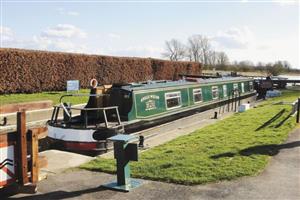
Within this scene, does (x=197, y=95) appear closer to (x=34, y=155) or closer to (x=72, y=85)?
(x=72, y=85)

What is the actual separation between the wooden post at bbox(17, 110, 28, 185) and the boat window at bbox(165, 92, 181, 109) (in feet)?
28.7

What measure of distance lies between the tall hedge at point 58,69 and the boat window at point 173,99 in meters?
10.9

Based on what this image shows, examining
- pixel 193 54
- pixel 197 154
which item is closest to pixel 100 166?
pixel 197 154

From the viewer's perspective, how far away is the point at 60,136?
33.3 feet

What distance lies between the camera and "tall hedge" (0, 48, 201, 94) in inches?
858

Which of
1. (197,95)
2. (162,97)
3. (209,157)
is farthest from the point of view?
(197,95)

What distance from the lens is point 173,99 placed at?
14.3m

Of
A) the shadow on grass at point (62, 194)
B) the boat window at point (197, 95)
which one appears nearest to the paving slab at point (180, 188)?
the shadow on grass at point (62, 194)

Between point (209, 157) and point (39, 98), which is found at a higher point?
point (39, 98)

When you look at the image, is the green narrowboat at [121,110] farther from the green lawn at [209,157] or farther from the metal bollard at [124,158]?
the metal bollard at [124,158]

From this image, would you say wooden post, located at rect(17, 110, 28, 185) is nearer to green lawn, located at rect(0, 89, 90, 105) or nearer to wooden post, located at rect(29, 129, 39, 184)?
wooden post, located at rect(29, 129, 39, 184)

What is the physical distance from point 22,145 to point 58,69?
66.1 feet

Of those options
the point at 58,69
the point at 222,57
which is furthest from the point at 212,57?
the point at 58,69

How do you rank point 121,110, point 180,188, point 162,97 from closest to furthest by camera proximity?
Answer: point 180,188, point 121,110, point 162,97
